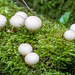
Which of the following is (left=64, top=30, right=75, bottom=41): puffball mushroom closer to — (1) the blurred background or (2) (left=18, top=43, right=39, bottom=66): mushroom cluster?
(2) (left=18, top=43, right=39, bottom=66): mushroom cluster

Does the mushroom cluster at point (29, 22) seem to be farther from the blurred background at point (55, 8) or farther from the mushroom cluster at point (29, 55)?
the blurred background at point (55, 8)

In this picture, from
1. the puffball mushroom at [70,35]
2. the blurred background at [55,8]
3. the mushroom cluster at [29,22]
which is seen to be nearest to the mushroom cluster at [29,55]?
the mushroom cluster at [29,22]

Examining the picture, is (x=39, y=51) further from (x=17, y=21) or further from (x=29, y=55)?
(x=17, y=21)

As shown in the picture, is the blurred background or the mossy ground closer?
the mossy ground

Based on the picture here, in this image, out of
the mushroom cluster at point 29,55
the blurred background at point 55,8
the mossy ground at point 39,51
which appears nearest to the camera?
the mushroom cluster at point 29,55

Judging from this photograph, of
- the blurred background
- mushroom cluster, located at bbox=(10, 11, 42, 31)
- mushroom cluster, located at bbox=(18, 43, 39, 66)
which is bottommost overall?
mushroom cluster, located at bbox=(18, 43, 39, 66)

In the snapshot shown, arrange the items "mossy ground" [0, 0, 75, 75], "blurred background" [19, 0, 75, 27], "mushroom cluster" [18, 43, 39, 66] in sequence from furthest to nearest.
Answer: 1. "blurred background" [19, 0, 75, 27]
2. "mossy ground" [0, 0, 75, 75]
3. "mushroom cluster" [18, 43, 39, 66]

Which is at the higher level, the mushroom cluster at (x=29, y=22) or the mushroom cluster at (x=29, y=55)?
the mushroom cluster at (x=29, y=22)

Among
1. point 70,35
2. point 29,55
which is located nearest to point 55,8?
point 70,35

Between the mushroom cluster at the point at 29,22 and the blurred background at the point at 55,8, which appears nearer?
the mushroom cluster at the point at 29,22

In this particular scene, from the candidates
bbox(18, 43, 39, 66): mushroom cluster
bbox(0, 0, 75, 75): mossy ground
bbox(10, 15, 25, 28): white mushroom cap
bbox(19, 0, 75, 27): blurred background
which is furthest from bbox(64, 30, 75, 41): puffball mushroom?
bbox(19, 0, 75, 27): blurred background
